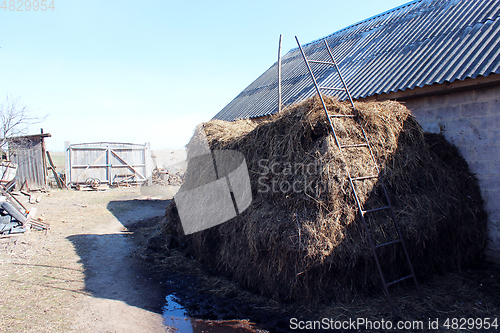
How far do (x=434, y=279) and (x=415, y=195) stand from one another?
1.40 meters

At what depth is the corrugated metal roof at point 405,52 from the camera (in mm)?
6346

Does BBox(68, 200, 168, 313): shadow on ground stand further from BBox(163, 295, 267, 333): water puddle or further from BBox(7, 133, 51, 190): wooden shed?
BBox(7, 133, 51, 190): wooden shed

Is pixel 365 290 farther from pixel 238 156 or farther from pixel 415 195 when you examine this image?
pixel 238 156

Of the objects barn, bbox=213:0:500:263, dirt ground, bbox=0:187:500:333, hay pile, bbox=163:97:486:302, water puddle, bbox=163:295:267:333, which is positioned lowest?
water puddle, bbox=163:295:267:333

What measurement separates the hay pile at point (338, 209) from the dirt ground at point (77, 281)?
1649mm

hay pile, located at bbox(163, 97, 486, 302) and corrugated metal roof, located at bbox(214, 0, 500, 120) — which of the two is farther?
corrugated metal roof, located at bbox(214, 0, 500, 120)

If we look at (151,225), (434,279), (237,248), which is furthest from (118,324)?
(151,225)

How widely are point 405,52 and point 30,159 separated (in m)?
18.1

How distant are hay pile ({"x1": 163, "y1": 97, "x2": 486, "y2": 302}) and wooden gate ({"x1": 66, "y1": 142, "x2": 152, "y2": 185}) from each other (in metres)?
15.5

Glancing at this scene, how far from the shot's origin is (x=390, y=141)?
16.7 ft

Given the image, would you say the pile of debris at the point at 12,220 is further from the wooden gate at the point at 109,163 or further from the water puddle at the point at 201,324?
the wooden gate at the point at 109,163

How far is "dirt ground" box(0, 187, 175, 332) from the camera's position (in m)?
4.17

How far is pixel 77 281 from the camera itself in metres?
5.56

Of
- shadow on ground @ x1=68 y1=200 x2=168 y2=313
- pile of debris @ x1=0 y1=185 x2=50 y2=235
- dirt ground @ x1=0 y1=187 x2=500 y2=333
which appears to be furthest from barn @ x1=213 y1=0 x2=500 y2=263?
pile of debris @ x1=0 y1=185 x2=50 y2=235
